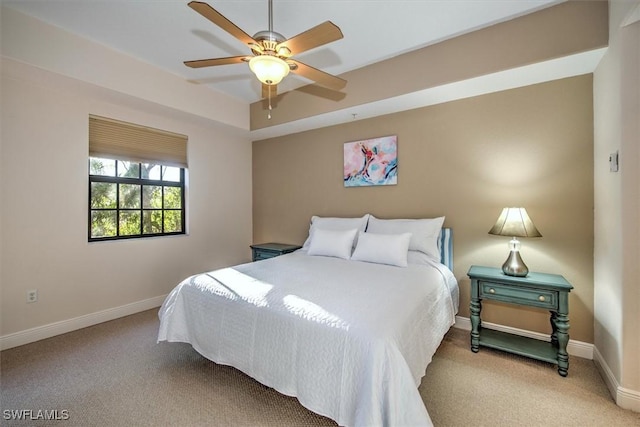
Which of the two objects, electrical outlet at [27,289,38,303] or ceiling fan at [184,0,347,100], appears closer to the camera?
ceiling fan at [184,0,347,100]

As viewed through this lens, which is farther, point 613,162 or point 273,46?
point 613,162

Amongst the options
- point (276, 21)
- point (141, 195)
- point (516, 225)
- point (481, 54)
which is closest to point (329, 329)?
point (516, 225)

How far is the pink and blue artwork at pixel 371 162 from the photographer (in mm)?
3213

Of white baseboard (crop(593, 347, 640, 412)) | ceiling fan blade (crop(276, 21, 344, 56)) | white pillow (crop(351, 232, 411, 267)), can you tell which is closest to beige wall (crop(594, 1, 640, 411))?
white baseboard (crop(593, 347, 640, 412))

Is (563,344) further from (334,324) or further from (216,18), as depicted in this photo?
(216,18)

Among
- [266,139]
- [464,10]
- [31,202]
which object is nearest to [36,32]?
[31,202]

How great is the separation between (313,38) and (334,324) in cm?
161

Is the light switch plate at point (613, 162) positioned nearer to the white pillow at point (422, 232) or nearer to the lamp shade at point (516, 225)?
the lamp shade at point (516, 225)

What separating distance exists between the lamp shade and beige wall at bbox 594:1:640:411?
1.45 feet

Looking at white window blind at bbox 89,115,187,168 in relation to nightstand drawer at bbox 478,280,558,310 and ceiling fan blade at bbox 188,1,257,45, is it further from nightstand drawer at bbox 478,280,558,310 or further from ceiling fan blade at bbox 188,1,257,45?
nightstand drawer at bbox 478,280,558,310

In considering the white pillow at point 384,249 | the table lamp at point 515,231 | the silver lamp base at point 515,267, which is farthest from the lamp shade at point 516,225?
the white pillow at point 384,249

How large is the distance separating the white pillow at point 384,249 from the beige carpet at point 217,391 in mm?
864

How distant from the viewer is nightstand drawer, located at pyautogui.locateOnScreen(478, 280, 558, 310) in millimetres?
2074

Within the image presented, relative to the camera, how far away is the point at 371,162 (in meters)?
3.35
